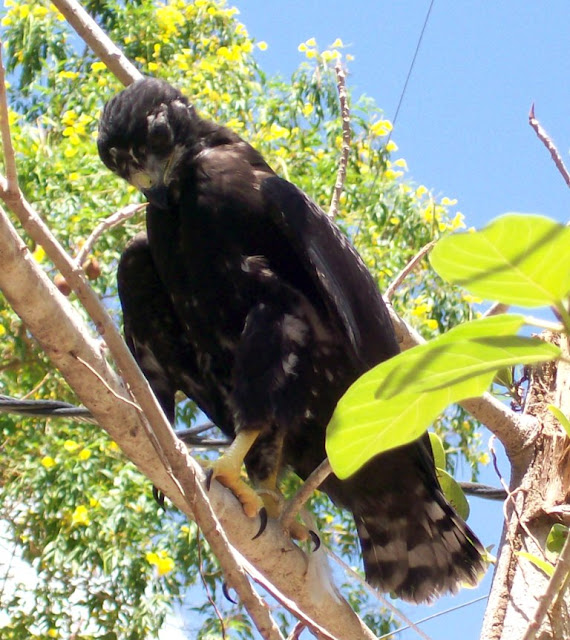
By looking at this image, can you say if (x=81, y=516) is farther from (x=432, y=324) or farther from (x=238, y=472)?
(x=238, y=472)

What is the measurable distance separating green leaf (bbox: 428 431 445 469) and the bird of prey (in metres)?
0.03

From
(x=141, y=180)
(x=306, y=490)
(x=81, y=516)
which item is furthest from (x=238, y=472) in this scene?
(x=81, y=516)

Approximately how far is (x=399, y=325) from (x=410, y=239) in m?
3.91

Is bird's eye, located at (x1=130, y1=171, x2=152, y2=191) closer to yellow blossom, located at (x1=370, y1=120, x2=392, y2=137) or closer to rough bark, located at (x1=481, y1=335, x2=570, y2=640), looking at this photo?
rough bark, located at (x1=481, y1=335, x2=570, y2=640)

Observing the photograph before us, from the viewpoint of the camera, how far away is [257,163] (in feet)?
10.1

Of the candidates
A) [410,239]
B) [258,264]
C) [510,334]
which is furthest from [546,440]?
[410,239]

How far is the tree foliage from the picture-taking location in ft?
18.1

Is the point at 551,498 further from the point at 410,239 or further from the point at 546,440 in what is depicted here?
the point at 410,239

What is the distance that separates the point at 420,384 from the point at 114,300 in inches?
215

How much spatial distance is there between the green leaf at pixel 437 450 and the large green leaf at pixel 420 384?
1.93m

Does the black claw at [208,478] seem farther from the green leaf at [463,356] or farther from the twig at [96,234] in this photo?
the green leaf at [463,356]

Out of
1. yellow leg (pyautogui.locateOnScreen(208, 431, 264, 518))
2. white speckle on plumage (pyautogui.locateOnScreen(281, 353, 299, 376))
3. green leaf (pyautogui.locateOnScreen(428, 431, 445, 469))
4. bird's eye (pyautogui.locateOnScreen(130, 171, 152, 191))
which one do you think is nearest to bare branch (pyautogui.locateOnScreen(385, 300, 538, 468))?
green leaf (pyautogui.locateOnScreen(428, 431, 445, 469))

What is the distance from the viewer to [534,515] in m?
2.34

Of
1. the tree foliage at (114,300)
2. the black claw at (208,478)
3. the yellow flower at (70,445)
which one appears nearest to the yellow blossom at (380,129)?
the tree foliage at (114,300)
